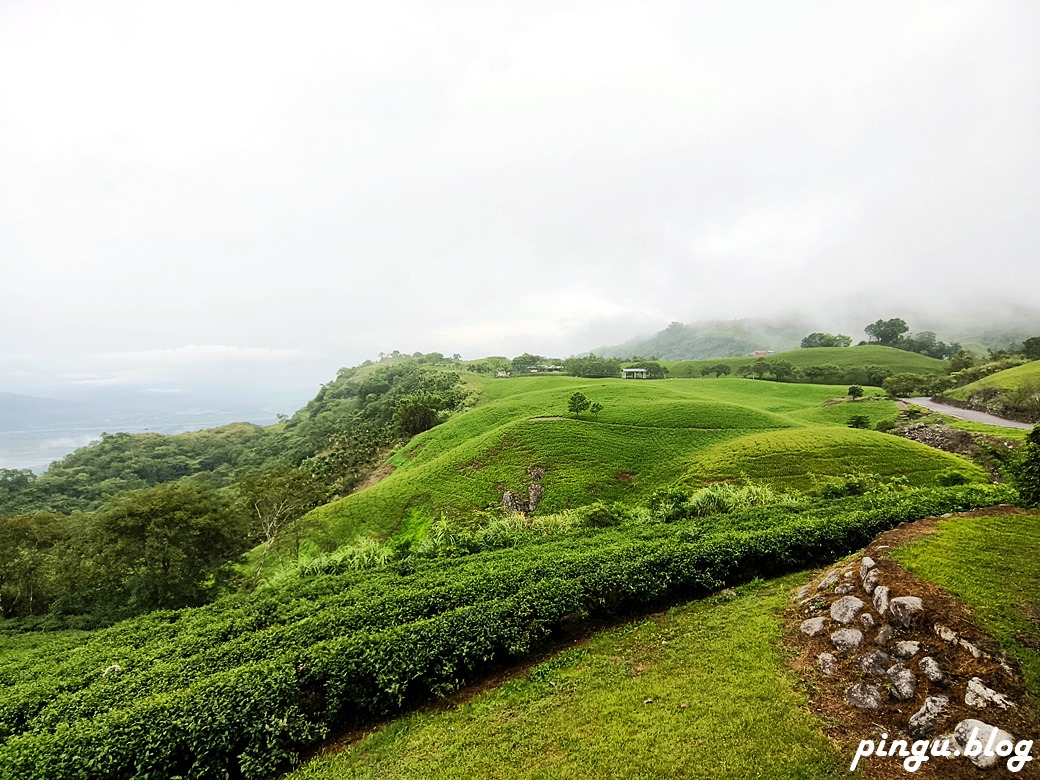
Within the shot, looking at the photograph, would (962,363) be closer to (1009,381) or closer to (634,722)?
(1009,381)

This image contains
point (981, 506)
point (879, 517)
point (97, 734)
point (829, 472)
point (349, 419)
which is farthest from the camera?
point (349, 419)

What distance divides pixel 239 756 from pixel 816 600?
15.2m

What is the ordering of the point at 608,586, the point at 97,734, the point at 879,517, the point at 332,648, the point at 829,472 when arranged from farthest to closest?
the point at 829,472, the point at 879,517, the point at 608,586, the point at 332,648, the point at 97,734

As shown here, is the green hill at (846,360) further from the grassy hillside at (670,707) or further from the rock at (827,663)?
the rock at (827,663)

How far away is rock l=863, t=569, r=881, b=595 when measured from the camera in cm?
1123

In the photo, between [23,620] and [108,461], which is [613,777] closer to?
[23,620]

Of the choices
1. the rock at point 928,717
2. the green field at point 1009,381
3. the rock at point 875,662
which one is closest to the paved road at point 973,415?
the green field at point 1009,381

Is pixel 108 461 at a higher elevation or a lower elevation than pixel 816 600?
lower

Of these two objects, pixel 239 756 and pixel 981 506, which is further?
pixel 981 506

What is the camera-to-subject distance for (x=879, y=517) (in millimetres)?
17359

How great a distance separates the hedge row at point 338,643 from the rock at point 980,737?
760cm

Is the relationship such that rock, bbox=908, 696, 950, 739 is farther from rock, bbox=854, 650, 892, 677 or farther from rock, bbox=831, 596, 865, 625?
rock, bbox=831, 596, 865, 625

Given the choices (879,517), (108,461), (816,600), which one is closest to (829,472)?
(879,517)

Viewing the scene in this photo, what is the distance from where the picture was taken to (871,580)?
11.4 m
